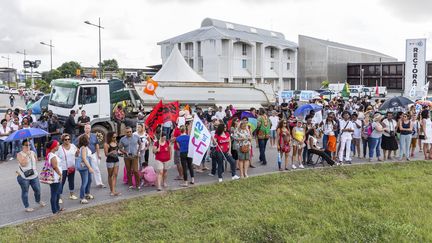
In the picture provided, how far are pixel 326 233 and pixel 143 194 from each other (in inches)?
178

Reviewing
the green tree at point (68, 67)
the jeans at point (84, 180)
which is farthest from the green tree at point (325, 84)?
the jeans at point (84, 180)

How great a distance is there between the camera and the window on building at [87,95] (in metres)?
15.7

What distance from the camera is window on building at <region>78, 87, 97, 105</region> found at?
15.7 metres

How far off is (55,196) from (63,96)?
8.41m

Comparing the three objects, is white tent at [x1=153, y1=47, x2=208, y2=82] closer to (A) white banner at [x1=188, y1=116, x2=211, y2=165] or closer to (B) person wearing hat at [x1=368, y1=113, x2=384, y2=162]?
(B) person wearing hat at [x1=368, y1=113, x2=384, y2=162]

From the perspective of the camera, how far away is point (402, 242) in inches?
283

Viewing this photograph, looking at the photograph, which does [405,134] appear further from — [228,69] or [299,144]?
[228,69]

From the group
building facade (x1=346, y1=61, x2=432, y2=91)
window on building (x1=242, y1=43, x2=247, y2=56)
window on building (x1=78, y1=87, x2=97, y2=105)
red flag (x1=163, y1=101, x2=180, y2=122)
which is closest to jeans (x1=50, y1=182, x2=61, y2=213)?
red flag (x1=163, y1=101, x2=180, y2=122)

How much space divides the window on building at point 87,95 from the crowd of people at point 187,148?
1.15 metres

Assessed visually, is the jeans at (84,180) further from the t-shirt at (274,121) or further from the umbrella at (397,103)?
the umbrella at (397,103)

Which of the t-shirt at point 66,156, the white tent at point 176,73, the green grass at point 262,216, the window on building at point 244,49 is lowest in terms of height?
the green grass at point 262,216

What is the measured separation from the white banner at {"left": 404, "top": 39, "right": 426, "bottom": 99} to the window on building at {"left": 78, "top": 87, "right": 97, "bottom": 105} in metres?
20.6

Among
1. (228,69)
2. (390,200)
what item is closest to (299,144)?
(390,200)

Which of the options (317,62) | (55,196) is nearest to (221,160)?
(55,196)
